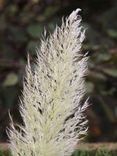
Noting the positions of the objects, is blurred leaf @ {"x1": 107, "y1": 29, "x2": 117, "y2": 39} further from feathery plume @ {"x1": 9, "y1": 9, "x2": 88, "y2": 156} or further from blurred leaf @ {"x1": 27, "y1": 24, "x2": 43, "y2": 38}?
feathery plume @ {"x1": 9, "y1": 9, "x2": 88, "y2": 156}

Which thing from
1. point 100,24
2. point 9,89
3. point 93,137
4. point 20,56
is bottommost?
point 93,137

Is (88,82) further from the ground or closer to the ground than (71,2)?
closer to the ground

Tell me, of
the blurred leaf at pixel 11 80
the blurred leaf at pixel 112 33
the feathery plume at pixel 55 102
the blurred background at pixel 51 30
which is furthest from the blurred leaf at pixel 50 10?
the feathery plume at pixel 55 102

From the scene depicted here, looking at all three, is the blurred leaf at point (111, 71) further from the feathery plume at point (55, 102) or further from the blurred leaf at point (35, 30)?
the feathery plume at point (55, 102)

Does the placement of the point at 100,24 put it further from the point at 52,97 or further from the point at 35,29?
the point at 52,97

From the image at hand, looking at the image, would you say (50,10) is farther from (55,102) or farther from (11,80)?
(55,102)

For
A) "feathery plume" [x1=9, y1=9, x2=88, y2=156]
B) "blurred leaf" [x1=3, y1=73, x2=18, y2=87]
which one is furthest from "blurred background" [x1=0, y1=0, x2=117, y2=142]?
"feathery plume" [x1=9, y1=9, x2=88, y2=156]

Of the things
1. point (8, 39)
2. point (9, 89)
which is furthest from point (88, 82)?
point (8, 39)
